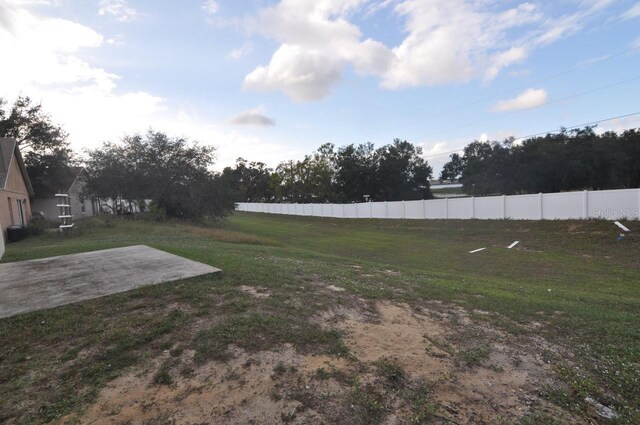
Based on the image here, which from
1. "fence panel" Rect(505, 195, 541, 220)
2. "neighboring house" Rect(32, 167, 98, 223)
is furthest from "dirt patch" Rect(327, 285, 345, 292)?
"neighboring house" Rect(32, 167, 98, 223)

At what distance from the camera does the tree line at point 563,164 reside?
37750 millimetres

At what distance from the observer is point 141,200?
98.4 feet

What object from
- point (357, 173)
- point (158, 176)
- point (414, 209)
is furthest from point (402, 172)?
point (158, 176)

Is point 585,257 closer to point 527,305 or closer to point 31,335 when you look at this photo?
point 527,305

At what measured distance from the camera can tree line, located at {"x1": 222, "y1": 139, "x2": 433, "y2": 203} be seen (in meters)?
50.9

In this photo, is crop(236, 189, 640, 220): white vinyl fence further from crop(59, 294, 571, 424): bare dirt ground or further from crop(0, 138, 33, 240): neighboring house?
crop(0, 138, 33, 240): neighboring house

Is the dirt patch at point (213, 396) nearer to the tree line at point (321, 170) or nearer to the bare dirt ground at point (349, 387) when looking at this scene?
the bare dirt ground at point (349, 387)

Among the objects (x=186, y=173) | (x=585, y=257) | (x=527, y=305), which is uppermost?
(x=186, y=173)

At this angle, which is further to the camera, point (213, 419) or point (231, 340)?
point (231, 340)

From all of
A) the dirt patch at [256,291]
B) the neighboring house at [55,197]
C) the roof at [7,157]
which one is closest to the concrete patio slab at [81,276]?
the dirt patch at [256,291]

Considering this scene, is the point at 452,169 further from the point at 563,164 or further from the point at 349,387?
the point at 349,387

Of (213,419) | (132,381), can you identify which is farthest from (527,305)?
(132,381)

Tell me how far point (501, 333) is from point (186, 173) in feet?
90.8

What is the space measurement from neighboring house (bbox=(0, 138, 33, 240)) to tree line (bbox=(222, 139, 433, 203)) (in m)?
25.7
